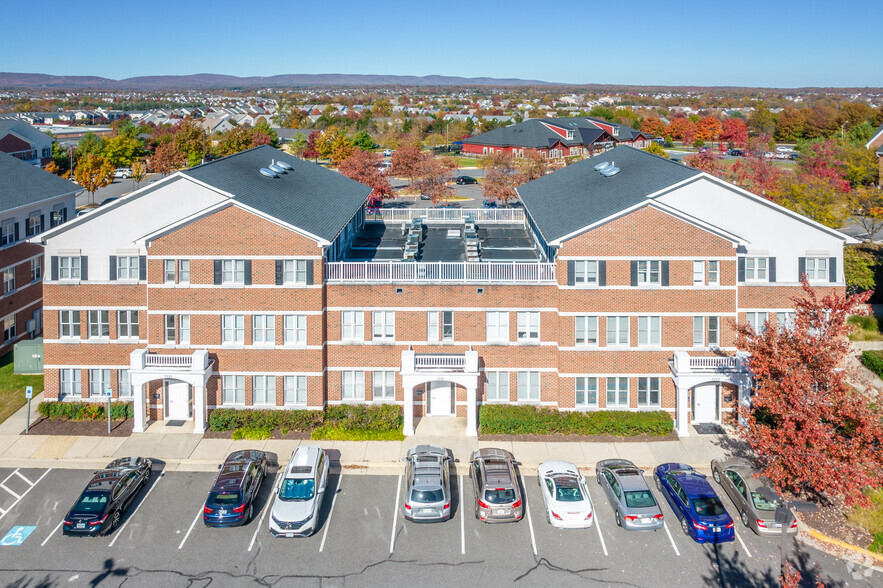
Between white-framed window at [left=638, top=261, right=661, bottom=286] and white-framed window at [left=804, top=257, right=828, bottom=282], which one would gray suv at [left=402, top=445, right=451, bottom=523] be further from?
white-framed window at [left=804, top=257, right=828, bottom=282]

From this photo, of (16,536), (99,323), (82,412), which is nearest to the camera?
(16,536)

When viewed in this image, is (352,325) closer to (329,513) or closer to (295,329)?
(295,329)

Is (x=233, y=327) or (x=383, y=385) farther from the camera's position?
(x=383, y=385)

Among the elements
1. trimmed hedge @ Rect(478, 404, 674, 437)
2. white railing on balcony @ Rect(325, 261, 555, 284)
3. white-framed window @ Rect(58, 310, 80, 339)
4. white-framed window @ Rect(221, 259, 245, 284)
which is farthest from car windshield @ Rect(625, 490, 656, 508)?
white-framed window @ Rect(58, 310, 80, 339)

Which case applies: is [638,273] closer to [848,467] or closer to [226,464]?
[848,467]

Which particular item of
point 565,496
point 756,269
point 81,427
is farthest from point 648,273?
point 81,427

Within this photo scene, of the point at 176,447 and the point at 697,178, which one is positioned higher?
the point at 697,178

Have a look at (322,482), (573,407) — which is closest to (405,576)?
(322,482)
